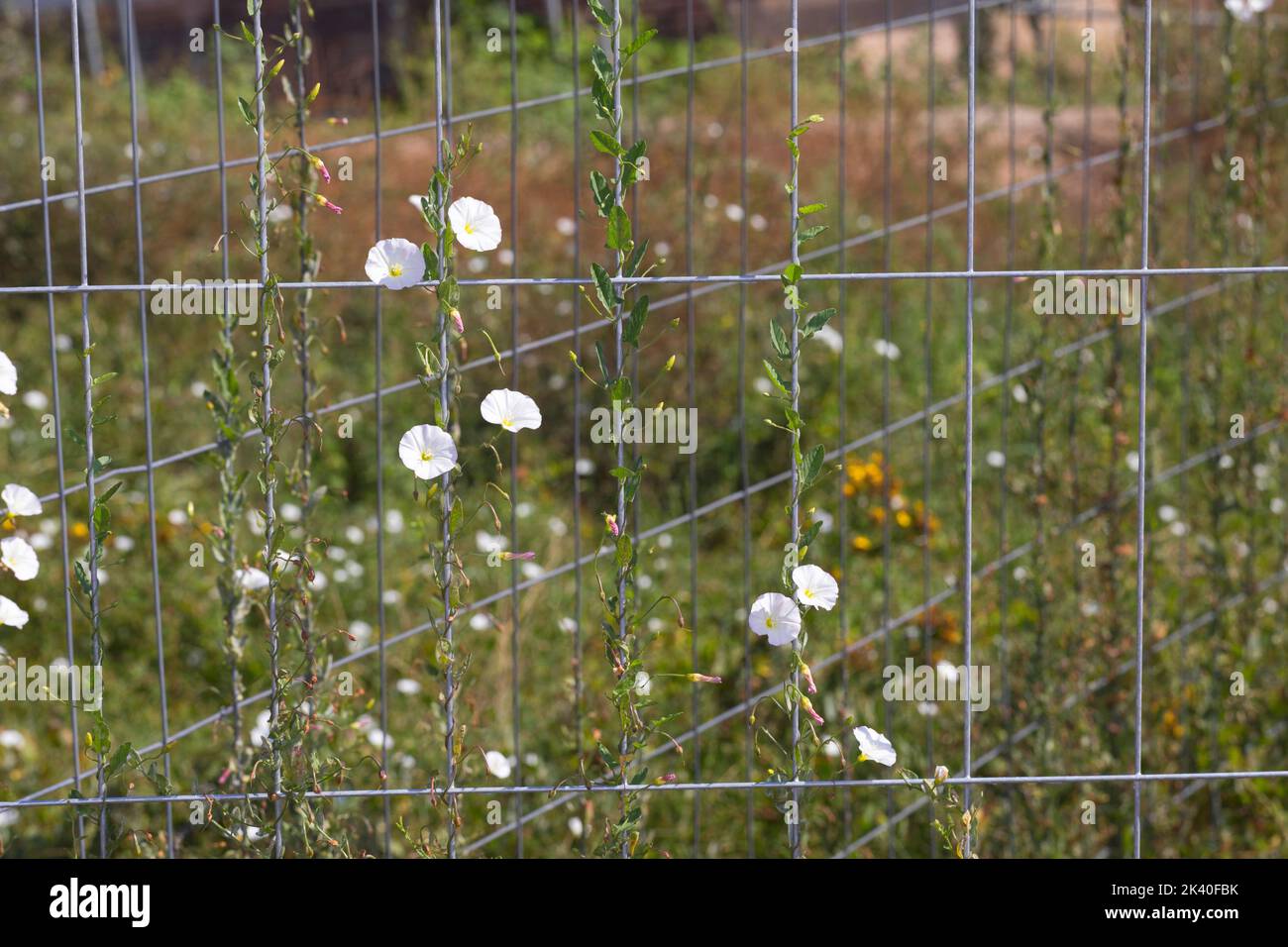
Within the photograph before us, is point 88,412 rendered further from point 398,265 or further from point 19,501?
point 398,265

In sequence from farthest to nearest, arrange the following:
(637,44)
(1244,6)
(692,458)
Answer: (1244,6) → (692,458) → (637,44)

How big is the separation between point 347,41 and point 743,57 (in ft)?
31.5

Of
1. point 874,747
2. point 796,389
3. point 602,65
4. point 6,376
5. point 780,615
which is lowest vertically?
point 874,747

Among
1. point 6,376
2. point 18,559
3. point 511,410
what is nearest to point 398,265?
point 511,410

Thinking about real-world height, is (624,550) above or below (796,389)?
below

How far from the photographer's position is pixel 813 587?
1744 millimetres

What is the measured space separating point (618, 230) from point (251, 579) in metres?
0.90

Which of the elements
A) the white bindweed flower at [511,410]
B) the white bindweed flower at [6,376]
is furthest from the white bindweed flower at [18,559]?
the white bindweed flower at [511,410]

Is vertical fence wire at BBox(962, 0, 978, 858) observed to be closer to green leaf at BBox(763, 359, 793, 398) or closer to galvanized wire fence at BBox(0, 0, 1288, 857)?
galvanized wire fence at BBox(0, 0, 1288, 857)

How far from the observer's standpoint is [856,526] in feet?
13.4

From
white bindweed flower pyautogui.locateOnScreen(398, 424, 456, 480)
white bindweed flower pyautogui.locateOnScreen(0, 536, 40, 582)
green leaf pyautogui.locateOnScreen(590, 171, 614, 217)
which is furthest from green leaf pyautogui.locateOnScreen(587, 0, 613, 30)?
white bindweed flower pyautogui.locateOnScreen(0, 536, 40, 582)

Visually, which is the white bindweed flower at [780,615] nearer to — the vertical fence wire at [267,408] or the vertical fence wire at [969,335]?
the vertical fence wire at [969,335]

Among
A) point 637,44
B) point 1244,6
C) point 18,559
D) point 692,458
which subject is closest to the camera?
point 637,44
